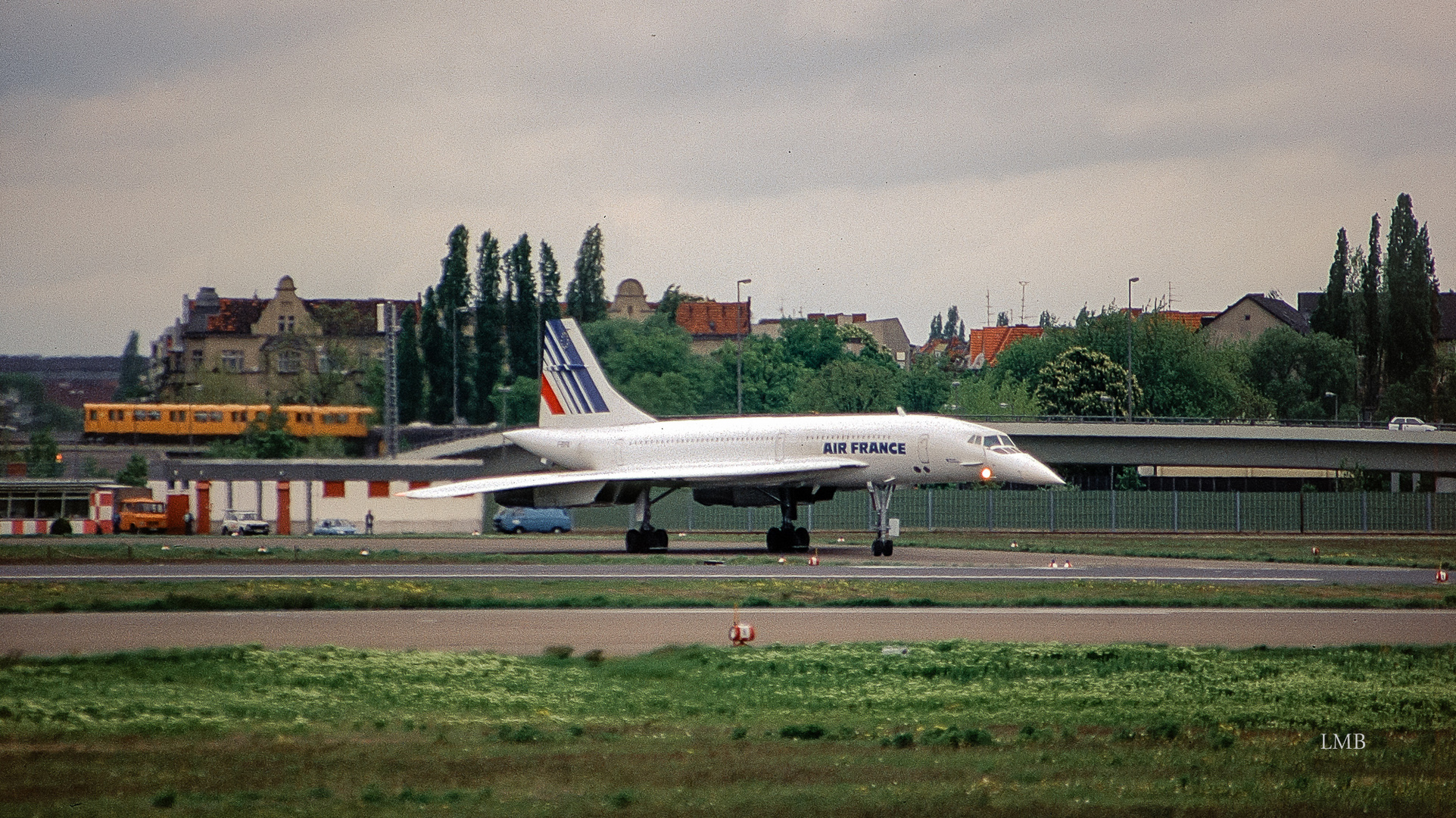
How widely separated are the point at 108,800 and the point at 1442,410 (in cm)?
9988

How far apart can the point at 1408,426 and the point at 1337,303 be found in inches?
1261

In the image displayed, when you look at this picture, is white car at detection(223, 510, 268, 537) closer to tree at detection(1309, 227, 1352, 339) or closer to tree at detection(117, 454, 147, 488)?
tree at detection(117, 454, 147, 488)

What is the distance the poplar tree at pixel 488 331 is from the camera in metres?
99.6

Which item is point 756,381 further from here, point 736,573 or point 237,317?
point 736,573

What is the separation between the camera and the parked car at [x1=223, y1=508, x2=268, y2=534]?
5919cm

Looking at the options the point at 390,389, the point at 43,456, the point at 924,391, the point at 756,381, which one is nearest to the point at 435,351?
the point at 390,389

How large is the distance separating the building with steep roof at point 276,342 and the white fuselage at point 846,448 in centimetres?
7135

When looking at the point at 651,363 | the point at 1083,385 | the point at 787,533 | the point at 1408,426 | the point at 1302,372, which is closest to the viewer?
the point at 787,533

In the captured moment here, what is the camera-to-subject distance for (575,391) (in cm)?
5203

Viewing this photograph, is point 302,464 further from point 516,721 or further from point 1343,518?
point 516,721

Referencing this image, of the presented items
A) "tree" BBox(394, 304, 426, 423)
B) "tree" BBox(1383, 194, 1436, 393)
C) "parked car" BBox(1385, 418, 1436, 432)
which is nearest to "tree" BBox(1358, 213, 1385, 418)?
"tree" BBox(1383, 194, 1436, 393)

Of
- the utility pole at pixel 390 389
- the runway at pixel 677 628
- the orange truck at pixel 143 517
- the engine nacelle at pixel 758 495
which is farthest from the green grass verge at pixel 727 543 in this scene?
the utility pole at pixel 390 389

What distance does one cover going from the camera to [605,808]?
1060cm

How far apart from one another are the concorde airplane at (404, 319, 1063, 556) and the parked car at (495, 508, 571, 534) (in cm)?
1781
